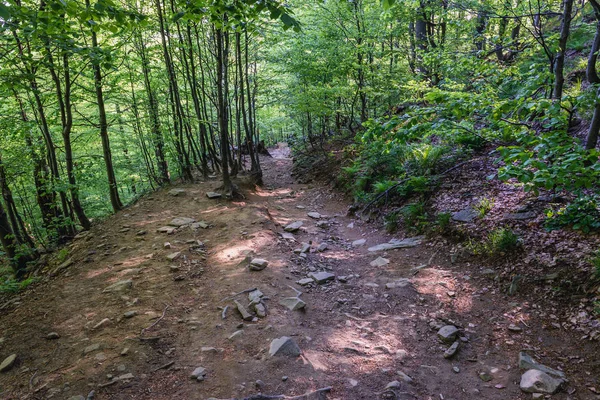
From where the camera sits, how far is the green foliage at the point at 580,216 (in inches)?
173

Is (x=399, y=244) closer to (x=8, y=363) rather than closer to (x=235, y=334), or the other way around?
(x=235, y=334)

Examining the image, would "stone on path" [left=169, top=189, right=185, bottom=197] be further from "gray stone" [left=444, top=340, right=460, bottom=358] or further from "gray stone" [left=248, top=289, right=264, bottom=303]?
"gray stone" [left=444, top=340, right=460, bottom=358]

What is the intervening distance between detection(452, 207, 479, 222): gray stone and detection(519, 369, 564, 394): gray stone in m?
3.26

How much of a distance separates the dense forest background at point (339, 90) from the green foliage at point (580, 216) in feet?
0.07

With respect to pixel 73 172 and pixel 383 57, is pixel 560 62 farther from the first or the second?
pixel 73 172

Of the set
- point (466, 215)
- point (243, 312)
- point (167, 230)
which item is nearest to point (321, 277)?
point (243, 312)

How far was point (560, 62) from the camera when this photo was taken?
519 centimetres

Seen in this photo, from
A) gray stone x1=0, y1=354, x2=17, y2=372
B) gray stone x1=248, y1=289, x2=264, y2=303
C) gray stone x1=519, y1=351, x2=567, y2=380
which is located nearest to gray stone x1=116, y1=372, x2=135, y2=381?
gray stone x1=0, y1=354, x2=17, y2=372

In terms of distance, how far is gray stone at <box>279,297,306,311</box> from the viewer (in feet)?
15.2

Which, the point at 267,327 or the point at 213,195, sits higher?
the point at 213,195

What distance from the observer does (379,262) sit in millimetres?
6336

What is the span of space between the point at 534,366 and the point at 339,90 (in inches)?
409

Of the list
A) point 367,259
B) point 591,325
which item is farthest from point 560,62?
point 367,259

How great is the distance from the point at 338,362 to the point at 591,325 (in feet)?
9.31
